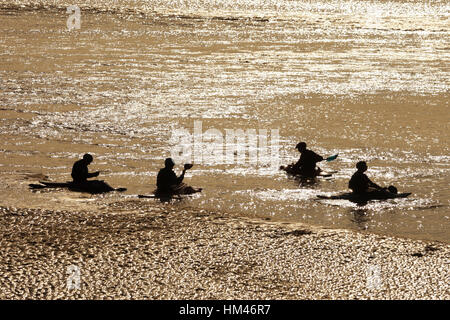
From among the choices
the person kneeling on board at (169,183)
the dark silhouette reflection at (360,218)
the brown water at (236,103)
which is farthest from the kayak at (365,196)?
the person kneeling on board at (169,183)

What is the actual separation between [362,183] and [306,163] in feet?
6.32

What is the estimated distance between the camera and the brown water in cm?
1523

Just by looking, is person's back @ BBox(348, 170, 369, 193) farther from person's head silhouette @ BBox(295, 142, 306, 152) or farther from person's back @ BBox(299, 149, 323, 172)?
person's head silhouette @ BBox(295, 142, 306, 152)

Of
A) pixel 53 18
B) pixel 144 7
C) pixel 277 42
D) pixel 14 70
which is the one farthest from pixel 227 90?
pixel 144 7

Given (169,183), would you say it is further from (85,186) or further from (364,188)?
(364,188)

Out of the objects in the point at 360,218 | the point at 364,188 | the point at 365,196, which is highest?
the point at 364,188

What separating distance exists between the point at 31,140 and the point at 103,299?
10280 millimetres

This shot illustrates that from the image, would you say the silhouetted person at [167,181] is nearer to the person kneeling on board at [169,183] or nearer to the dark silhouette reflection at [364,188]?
the person kneeling on board at [169,183]

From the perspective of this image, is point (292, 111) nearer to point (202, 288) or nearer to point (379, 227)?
point (379, 227)

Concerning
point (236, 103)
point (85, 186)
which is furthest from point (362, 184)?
point (236, 103)

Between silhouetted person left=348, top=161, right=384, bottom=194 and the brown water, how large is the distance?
Result: 432mm

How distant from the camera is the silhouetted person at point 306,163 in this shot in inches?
658

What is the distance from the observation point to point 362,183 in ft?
49.3

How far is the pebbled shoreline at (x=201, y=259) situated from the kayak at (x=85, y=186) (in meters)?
1.36
